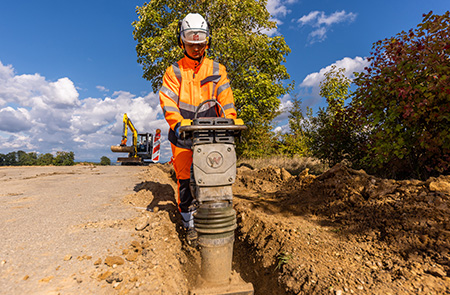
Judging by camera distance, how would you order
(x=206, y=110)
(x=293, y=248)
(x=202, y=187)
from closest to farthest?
(x=202, y=187)
(x=293, y=248)
(x=206, y=110)

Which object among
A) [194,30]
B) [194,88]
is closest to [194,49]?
[194,30]

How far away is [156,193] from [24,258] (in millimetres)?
2541

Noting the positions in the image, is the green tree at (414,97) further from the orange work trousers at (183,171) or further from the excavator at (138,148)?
the excavator at (138,148)

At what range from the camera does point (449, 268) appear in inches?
77.6

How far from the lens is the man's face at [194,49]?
3.04 metres

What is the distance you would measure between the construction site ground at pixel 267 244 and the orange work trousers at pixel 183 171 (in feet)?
1.01

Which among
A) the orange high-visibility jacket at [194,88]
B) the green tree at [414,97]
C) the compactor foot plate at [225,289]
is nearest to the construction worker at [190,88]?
the orange high-visibility jacket at [194,88]

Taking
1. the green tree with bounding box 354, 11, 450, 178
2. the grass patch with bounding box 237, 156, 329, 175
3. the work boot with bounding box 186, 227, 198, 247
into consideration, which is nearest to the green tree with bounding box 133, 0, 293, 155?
the grass patch with bounding box 237, 156, 329, 175

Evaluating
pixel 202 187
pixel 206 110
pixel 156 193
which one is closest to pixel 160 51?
pixel 156 193

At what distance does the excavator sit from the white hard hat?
49.1 ft

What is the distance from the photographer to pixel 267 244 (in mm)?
2924

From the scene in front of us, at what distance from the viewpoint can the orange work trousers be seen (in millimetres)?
3068

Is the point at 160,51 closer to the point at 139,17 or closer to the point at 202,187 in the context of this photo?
the point at 139,17

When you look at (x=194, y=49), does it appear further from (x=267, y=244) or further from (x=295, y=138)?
(x=295, y=138)
